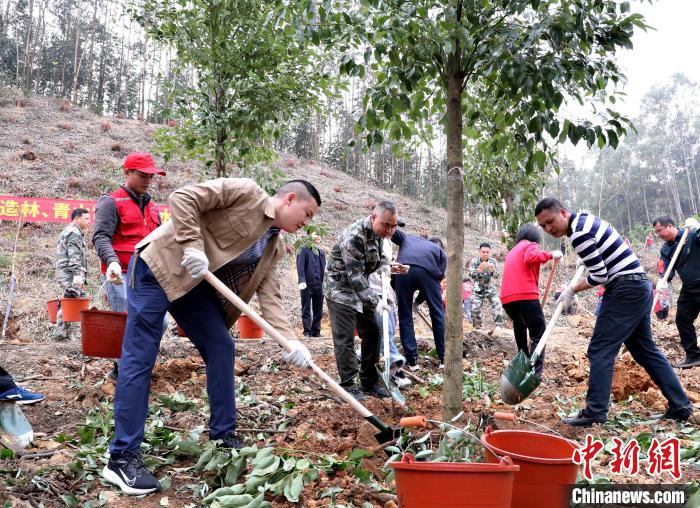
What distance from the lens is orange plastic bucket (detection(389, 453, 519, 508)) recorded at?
176 cm

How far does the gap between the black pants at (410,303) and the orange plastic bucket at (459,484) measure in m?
4.05

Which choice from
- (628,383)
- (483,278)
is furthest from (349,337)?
(483,278)

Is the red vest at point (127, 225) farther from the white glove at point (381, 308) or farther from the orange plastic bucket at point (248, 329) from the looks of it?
the orange plastic bucket at point (248, 329)

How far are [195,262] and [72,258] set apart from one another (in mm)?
5358

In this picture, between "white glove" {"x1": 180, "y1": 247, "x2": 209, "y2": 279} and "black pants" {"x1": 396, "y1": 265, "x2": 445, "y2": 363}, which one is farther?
"black pants" {"x1": 396, "y1": 265, "x2": 445, "y2": 363}

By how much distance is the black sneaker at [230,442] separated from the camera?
2.97 meters

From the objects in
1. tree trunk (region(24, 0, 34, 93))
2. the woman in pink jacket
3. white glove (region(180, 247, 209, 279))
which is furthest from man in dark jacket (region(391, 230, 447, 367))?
tree trunk (region(24, 0, 34, 93))

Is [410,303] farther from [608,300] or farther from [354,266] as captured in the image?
[608,300]

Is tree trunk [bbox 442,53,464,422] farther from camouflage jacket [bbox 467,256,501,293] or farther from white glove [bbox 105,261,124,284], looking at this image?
camouflage jacket [bbox 467,256,501,293]

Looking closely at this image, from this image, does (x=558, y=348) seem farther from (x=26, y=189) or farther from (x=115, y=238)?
(x=26, y=189)

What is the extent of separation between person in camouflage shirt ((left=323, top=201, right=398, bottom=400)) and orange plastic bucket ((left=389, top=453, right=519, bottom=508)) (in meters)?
2.75

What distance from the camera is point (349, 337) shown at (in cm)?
463

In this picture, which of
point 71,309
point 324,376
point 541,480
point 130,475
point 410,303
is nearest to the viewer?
point 541,480

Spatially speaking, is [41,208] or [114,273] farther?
[41,208]
